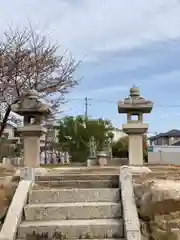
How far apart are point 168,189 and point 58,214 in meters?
1.92

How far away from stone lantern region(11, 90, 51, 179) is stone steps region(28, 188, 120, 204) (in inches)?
118

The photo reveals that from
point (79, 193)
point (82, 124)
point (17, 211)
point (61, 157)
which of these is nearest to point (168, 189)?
point (79, 193)

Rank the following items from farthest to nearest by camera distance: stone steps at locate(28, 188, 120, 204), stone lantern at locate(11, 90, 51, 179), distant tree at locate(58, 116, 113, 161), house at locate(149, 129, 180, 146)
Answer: house at locate(149, 129, 180, 146) < distant tree at locate(58, 116, 113, 161) < stone lantern at locate(11, 90, 51, 179) < stone steps at locate(28, 188, 120, 204)

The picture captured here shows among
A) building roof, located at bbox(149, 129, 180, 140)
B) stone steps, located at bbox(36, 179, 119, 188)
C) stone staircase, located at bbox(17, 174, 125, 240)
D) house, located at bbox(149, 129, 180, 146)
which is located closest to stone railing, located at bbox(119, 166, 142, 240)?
stone staircase, located at bbox(17, 174, 125, 240)

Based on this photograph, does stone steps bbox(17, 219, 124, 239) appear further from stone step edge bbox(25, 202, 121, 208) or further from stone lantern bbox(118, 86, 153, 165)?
stone lantern bbox(118, 86, 153, 165)

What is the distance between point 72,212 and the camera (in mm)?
7227

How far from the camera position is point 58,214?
7.23 m

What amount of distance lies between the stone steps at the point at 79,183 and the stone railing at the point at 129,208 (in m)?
0.40

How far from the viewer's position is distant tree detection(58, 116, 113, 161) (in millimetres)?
40906

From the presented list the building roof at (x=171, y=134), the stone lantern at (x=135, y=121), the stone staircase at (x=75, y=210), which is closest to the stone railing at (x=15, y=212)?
the stone staircase at (x=75, y=210)

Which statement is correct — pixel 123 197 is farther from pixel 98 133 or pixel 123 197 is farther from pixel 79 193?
pixel 98 133

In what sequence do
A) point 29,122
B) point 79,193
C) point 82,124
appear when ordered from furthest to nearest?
point 82,124 < point 29,122 < point 79,193

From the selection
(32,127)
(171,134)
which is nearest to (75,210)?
(32,127)

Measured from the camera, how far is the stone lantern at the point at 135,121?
453 inches
